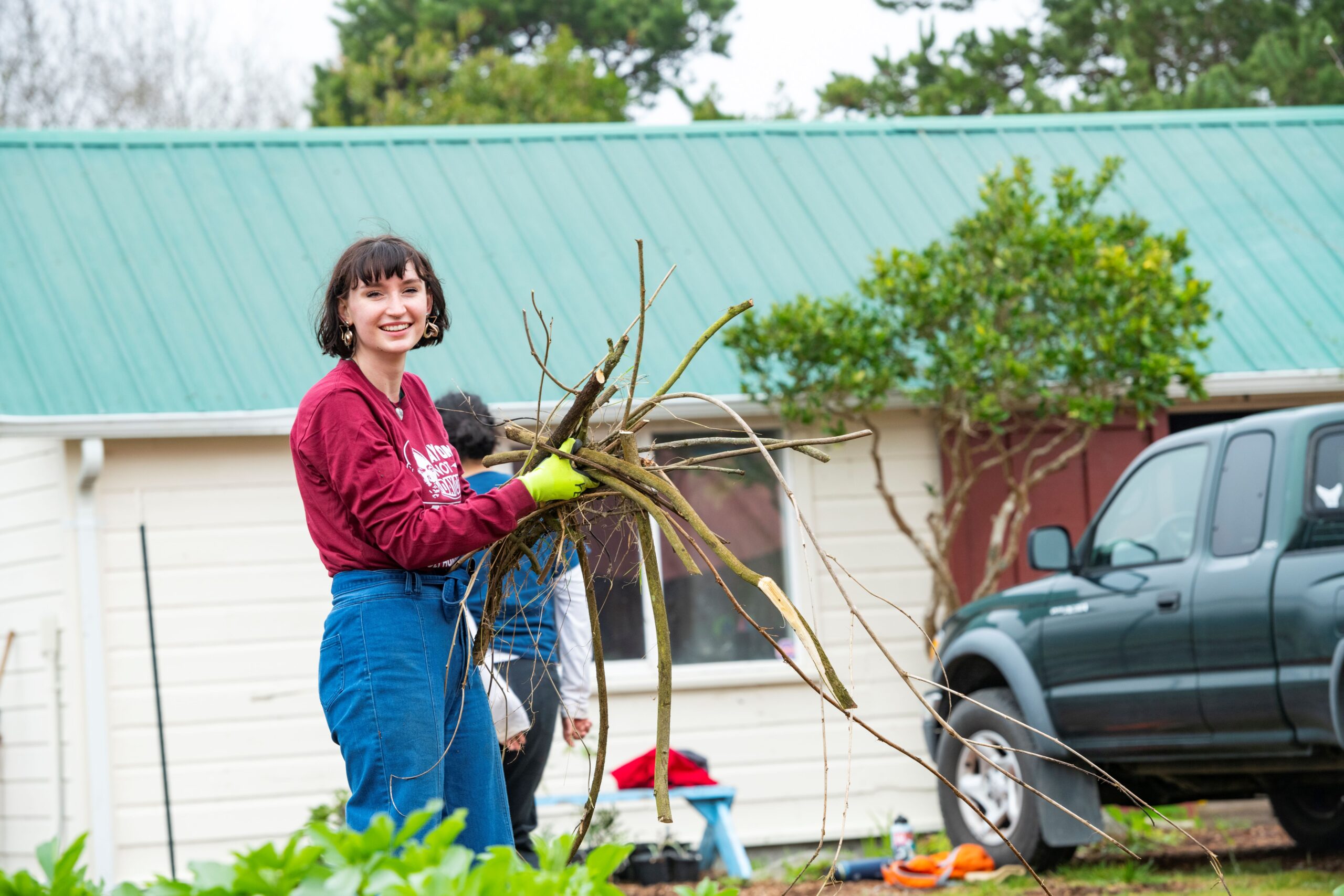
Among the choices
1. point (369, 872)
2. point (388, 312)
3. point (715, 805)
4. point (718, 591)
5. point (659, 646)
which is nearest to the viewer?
point (369, 872)

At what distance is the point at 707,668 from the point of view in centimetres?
936

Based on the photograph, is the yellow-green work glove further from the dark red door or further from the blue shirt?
the dark red door

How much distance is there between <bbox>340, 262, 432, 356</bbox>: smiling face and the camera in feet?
11.5

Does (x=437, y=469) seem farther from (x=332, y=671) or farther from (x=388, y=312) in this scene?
(x=332, y=671)

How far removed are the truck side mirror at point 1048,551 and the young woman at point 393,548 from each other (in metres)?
4.04

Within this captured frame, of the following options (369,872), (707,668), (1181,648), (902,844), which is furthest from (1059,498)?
(369,872)

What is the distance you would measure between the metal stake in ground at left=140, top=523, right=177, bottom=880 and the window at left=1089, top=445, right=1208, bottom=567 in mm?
4520

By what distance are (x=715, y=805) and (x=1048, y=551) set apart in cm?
221

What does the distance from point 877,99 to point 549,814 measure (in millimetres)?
17752

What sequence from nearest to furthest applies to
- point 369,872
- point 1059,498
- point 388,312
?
1. point 369,872
2. point 388,312
3. point 1059,498

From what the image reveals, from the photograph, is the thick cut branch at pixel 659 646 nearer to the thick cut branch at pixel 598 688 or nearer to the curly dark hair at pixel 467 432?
the thick cut branch at pixel 598 688

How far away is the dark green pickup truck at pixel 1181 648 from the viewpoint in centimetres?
600

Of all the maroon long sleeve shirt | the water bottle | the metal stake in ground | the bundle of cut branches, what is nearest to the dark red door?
the water bottle

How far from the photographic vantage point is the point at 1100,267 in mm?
8391
